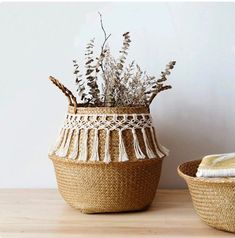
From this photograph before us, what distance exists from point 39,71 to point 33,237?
1.54ft

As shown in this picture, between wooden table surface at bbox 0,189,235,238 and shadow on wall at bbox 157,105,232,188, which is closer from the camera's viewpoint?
wooden table surface at bbox 0,189,235,238

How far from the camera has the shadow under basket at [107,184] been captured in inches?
27.2

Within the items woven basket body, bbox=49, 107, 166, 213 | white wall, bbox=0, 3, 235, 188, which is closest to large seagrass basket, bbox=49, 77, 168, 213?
woven basket body, bbox=49, 107, 166, 213

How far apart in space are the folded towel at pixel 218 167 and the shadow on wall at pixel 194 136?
0.28 m

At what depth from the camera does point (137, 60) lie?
3.05ft

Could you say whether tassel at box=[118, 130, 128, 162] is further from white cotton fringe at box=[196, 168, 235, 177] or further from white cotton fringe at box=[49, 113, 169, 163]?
white cotton fringe at box=[196, 168, 235, 177]

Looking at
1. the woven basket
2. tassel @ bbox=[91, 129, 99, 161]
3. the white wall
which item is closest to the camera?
the woven basket

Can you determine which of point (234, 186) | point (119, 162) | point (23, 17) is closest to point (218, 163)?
point (234, 186)

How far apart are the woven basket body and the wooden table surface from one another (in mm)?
34

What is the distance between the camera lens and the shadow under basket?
69cm

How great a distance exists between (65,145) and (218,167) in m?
0.29

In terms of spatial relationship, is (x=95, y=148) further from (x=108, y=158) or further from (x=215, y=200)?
(x=215, y=200)

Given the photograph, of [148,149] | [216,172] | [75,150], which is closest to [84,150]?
[75,150]

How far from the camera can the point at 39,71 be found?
3.10 feet
